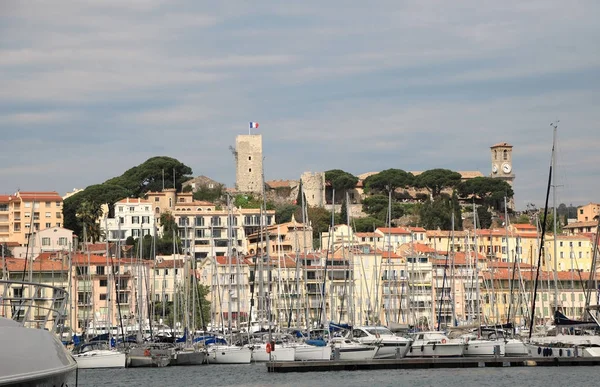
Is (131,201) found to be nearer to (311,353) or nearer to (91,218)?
(91,218)

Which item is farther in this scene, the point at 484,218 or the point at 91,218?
the point at 484,218

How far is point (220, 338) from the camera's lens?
61.1m

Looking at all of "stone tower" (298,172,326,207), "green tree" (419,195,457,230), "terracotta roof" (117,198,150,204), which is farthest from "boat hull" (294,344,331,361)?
"stone tower" (298,172,326,207)

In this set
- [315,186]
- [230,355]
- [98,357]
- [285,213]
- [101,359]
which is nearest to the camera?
[98,357]

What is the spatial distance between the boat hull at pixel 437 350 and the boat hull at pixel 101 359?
12945 mm

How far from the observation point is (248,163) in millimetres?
159250

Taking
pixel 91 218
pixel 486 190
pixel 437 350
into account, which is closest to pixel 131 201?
pixel 91 218

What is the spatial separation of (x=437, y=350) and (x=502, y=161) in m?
145

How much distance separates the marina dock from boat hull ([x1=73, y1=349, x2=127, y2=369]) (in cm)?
785

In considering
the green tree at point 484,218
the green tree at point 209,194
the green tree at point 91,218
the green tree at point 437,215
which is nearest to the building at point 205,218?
the green tree at point 91,218

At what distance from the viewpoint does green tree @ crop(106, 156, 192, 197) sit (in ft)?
504

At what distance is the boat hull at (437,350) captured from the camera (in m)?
52.0

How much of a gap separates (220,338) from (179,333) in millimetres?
6513

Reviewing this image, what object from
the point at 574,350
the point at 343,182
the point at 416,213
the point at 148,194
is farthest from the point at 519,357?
the point at 343,182
